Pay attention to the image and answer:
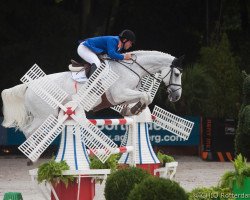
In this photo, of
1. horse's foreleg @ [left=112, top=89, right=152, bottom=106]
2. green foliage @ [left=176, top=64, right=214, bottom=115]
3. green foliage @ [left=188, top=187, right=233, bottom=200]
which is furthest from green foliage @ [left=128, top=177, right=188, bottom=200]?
green foliage @ [left=176, top=64, right=214, bottom=115]

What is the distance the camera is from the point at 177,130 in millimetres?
15453

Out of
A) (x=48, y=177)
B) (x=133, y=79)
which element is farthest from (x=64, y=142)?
(x=133, y=79)

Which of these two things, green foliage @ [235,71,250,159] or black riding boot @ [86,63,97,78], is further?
green foliage @ [235,71,250,159]

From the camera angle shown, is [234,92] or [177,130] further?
[234,92]

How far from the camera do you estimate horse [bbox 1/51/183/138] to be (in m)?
13.3

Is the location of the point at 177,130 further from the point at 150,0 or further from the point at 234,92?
the point at 150,0

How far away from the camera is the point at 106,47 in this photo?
13.5 metres

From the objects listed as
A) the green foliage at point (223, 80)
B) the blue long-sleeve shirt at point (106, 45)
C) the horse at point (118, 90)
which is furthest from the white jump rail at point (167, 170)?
the green foliage at point (223, 80)

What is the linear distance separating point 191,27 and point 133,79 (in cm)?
1523

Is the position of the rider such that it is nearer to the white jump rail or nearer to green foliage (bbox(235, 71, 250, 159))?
the white jump rail

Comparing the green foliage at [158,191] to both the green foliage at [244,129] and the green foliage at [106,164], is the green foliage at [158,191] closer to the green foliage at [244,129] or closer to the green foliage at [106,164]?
the green foliage at [106,164]

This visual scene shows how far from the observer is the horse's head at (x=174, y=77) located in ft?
44.9

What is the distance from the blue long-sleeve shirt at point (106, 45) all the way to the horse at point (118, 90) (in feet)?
0.75

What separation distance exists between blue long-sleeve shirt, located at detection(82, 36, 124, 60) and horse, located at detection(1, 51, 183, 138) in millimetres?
229
